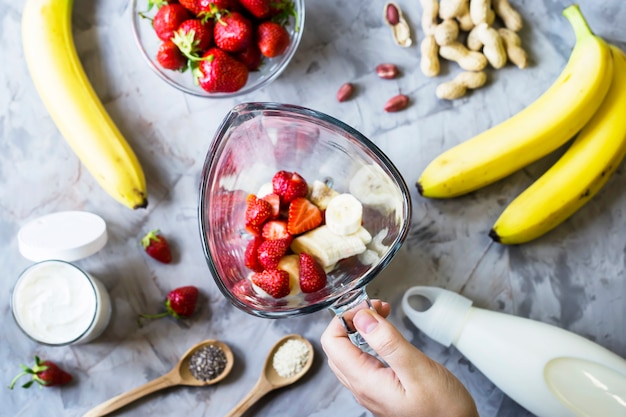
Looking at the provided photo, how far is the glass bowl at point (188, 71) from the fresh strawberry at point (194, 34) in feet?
0.34

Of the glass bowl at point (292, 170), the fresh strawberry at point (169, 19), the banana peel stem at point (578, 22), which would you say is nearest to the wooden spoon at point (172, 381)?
the glass bowl at point (292, 170)

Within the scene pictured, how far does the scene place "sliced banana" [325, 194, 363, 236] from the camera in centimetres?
125

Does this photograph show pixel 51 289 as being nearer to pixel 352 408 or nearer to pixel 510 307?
pixel 352 408

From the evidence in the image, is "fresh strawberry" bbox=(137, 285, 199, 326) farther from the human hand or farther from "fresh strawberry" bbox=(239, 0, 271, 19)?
"fresh strawberry" bbox=(239, 0, 271, 19)

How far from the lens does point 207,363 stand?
1.46m

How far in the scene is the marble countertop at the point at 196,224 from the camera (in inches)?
58.5

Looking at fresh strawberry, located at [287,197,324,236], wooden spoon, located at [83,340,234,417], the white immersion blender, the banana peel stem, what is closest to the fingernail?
fresh strawberry, located at [287,197,324,236]

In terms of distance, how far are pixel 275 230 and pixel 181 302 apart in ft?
1.12

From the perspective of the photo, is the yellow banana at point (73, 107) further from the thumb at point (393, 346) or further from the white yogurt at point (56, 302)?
the thumb at point (393, 346)

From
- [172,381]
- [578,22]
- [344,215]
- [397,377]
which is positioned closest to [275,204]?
[344,215]

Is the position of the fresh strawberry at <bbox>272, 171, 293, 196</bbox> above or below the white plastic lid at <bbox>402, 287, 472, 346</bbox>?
above

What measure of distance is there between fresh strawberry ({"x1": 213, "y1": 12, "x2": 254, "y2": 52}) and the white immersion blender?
667mm

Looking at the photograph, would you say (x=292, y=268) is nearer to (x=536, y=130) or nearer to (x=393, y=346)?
(x=393, y=346)

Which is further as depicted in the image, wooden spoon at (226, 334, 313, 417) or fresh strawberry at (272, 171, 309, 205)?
wooden spoon at (226, 334, 313, 417)
